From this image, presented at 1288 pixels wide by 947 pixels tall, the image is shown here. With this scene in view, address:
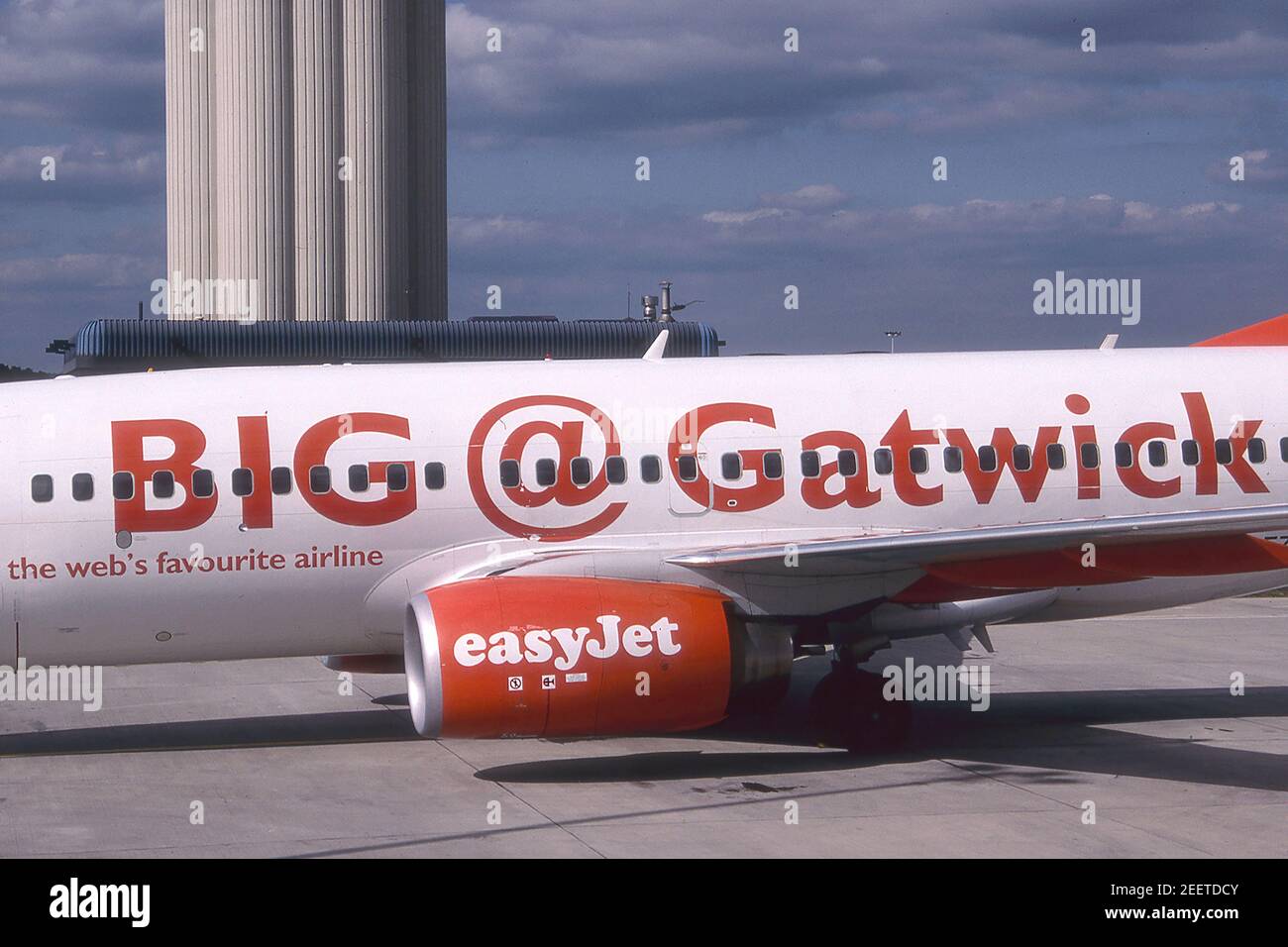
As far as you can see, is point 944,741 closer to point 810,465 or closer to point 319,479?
point 810,465

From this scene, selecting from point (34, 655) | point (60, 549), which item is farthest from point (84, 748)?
point (60, 549)

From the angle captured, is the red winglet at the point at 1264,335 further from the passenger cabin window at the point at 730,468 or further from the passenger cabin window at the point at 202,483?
the passenger cabin window at the point at 202,483

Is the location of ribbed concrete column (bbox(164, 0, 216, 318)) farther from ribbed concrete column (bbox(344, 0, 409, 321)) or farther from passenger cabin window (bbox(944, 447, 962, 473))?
passenger cabin window (bbox(944, 447, 962, 473))

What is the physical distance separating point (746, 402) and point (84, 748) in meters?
7.82

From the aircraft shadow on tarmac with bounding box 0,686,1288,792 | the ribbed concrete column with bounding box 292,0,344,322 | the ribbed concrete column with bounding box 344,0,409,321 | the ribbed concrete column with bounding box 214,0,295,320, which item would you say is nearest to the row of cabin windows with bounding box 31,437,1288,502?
the aircraft shadow on tarmac with bounding box 0,686,1288,792

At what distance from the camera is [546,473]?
610 inches

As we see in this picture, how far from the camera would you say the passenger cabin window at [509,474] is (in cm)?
1544

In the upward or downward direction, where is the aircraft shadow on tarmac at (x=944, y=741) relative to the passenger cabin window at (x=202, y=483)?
downward

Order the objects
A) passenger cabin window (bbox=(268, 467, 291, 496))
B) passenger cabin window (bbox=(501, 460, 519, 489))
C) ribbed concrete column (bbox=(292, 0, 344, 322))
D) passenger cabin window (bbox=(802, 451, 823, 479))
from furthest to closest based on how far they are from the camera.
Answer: ribbed concrete column (bbox=(292, 0, 344, 322))
passenger cabin window (bbox=(802, 451, 823, 479))
passenger cabin window (bbox=(501, 460, 519, 489))
passenger cabin window (bbox=(268, 467, 291, 496))

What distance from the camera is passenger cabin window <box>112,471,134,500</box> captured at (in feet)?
48.3

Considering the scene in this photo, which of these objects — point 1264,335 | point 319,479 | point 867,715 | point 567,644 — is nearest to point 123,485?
point 319,479

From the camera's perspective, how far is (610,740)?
639 inches

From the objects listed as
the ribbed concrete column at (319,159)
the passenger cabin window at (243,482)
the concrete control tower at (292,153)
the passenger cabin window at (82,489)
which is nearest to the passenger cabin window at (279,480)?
the passenger cabin window at (243,482)

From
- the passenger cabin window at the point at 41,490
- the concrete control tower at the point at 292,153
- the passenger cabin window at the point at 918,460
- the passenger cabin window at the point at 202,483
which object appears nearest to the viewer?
the passenger cabin window at the point at 41,490
